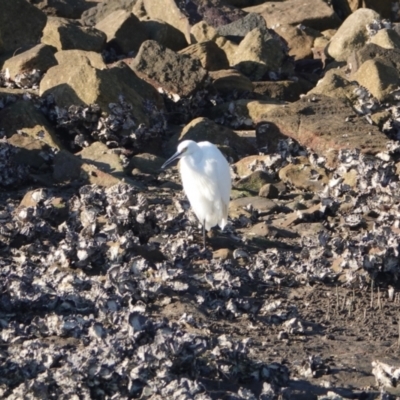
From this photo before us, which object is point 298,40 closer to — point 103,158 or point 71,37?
point 71,37

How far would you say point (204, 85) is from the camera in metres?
13.6

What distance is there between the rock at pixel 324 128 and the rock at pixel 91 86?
150 centimetres

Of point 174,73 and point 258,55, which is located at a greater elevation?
point 174,73

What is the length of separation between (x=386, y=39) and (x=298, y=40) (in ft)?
8.79

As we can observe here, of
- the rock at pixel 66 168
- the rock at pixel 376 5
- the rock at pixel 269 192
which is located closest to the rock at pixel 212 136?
the rock at pixel 269 192

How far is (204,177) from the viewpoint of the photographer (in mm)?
9586

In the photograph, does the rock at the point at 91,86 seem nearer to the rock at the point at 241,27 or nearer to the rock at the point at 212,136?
the rock at the point at 212,136

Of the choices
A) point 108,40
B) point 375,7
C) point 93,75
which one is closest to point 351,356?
point 93,75

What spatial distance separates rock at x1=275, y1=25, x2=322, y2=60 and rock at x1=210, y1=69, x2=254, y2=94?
3.35 metres

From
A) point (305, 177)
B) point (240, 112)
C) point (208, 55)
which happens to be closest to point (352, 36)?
point (208, 55)

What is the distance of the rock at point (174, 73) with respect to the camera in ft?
44.2

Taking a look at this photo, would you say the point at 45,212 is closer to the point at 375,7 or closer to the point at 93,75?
the point at 93,75

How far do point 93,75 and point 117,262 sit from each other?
4496 mm

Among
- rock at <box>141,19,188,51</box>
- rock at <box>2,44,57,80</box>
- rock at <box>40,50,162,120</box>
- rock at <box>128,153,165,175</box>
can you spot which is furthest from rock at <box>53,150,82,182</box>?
rock at <box>141,19,188,51</box>
